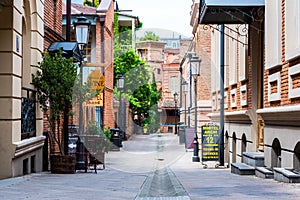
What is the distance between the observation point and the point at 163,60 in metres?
24.3

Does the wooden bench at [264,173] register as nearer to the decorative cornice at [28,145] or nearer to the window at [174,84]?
the decorative cornice at [28,145]

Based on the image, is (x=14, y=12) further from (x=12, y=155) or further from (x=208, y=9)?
(x=208, y=9)

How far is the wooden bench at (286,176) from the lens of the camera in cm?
1029

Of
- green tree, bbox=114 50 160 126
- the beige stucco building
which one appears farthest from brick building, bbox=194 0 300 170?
the beige stucco building

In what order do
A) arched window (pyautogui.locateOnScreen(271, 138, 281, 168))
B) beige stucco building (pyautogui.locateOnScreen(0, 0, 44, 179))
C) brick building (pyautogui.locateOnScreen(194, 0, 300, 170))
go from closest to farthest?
brick building (pyautogui.locateOnScreen(194, 0, 300, 170)), beige stucco building (pyautogui.locateOnScreen(0, 0, 44, 179)), arched window (pyautogui.locateOnScreen(271, 138, 281, 168))

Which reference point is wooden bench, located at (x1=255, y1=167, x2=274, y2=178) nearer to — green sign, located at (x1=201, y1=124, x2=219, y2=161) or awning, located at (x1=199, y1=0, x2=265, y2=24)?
awning, located at (x1=199, y1=0, x2=265, y2=24)

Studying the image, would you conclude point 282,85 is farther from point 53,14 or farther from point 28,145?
point 53,14

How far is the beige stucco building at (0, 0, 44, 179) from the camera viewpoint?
12.0 m

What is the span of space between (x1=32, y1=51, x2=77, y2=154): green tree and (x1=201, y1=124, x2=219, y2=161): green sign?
810 cm

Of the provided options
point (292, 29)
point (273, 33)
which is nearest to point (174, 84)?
point (273, 33)

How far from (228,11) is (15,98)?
6.53 meters

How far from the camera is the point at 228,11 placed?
15.8 metres

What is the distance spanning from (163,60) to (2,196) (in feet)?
51.9

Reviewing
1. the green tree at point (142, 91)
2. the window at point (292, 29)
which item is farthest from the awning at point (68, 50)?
the window at point (292, 29)
